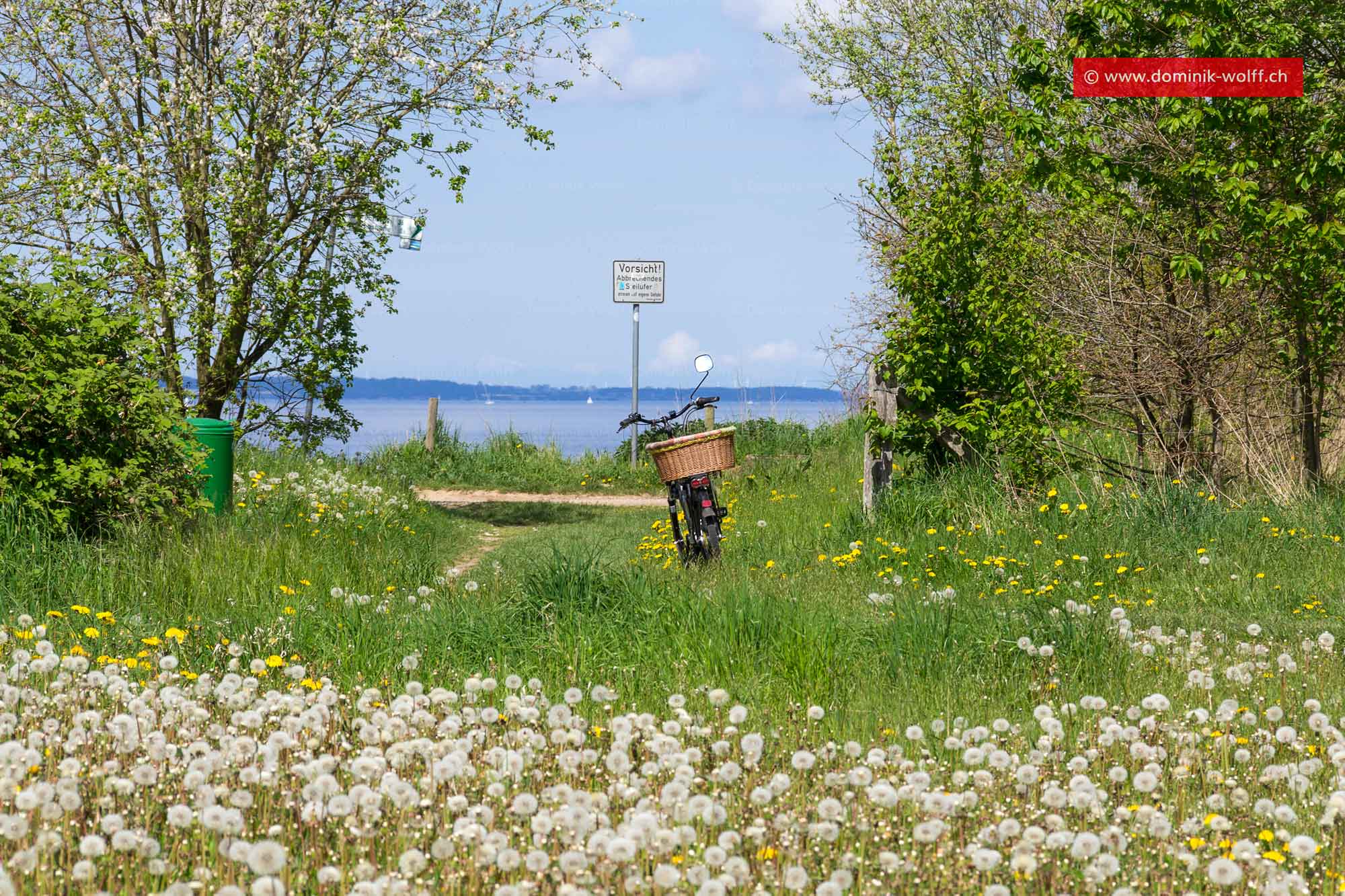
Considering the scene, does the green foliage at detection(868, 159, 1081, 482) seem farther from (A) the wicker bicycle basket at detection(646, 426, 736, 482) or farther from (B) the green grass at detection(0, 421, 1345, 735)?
(A) the wicker bicycle basket at detection(646, 426, 736, 482)

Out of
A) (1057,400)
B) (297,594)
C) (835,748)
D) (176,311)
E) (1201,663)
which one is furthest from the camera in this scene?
(176,311)

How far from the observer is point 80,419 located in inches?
341

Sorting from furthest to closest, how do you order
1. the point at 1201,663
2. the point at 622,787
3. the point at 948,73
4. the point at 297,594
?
the point at 948,73 → the point at 297,594 → the point at 1201,663 → the point at 622,787

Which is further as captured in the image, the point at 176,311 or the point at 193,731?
the point at 176,311

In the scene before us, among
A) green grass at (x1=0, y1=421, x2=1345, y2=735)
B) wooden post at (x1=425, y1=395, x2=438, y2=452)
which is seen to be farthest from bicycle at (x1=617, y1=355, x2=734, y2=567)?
wooden post at (x1=425, y1=395, x2=438, y2=452)

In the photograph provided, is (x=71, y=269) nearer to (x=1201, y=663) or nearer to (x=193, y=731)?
(x=193, y=731)

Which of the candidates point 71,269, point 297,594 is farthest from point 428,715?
point 71,269

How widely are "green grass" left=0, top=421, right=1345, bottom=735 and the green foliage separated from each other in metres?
0.48

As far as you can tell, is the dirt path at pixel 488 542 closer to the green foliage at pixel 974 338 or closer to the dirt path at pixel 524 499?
the dirt path at pixel 524 499

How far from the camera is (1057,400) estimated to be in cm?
1078

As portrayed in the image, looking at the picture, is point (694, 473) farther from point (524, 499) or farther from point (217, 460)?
point (524, 499)

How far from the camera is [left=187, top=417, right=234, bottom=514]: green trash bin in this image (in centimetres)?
1032

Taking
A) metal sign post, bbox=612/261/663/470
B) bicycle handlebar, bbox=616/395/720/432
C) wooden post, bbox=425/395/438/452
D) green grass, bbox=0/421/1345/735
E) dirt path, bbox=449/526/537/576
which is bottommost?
dirt path, bbox=449/526/537/576

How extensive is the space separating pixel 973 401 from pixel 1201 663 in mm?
5214
